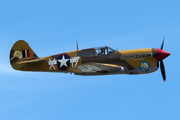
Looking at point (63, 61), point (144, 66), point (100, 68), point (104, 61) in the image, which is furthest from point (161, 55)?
point (63, 61)

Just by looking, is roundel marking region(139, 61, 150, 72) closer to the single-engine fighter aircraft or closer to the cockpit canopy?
the single-engine fighter aircraft

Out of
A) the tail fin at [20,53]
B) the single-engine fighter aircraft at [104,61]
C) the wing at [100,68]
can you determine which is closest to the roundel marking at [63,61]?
the single-engine fighter aircraft at [104,61]

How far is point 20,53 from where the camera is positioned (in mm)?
22719

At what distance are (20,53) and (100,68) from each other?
276 inches

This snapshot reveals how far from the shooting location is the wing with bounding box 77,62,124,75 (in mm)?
18922

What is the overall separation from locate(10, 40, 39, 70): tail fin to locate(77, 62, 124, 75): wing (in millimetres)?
4824

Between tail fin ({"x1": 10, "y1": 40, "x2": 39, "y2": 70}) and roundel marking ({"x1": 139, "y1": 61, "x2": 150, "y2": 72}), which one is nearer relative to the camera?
roundel marking ({"x1": 139, "y1": 61, "x2": 150, "y2": 72})

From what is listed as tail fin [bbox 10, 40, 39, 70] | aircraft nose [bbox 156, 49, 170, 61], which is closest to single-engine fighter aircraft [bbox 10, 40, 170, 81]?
aircraft nose [bbox 156, 49, 170, 61]

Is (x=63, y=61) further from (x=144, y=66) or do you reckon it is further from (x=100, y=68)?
(x=144, y=66)

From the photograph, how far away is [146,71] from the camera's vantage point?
19.6 m

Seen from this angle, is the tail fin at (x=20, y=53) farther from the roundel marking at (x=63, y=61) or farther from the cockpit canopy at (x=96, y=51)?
A: the cockpit canopy at (x=96, y=51)

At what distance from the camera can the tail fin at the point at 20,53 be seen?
2252cm

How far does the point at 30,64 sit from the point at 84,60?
4.35 meters

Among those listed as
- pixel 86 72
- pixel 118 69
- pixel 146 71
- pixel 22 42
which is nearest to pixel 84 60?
pixel 86 72
